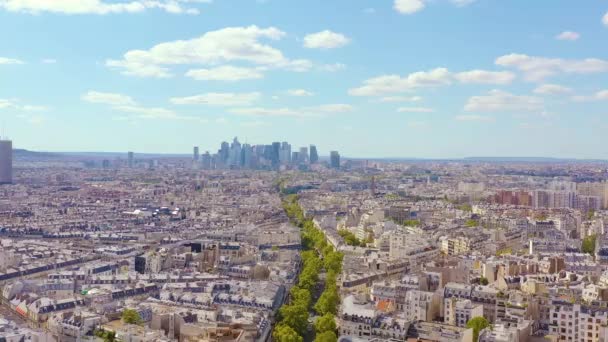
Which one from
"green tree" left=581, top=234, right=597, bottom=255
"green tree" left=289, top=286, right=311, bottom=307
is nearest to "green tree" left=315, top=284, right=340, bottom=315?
"green tree" left=289, top=286, right=311, bottom=307

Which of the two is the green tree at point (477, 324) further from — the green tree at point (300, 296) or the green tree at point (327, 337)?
the green tree at point (300, 296)

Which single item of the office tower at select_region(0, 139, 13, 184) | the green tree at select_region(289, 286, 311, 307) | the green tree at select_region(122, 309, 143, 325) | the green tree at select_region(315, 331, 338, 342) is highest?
the office tower at select_region(0, 139, 13, 184)

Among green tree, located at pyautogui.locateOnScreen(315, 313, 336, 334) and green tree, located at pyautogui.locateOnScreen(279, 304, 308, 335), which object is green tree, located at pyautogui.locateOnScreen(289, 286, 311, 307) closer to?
green tree, located at pyautogui.locateOnScreen(279, 304, 308, 335)

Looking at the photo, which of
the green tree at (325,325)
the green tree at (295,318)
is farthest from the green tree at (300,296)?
the green tree at (325,325)

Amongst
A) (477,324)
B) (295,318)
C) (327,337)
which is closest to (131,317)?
(295,318)

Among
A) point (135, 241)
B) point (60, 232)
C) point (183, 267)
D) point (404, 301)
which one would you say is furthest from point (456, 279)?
point (60, 232)

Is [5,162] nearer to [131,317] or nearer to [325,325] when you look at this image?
[131,317]
